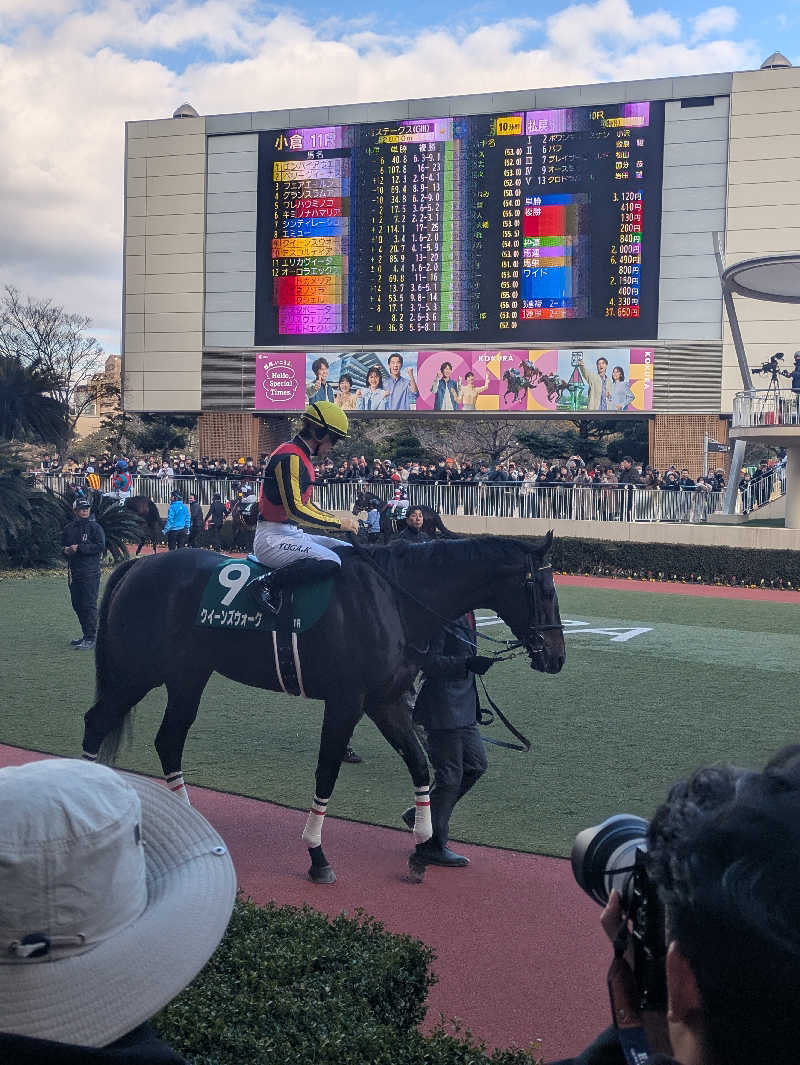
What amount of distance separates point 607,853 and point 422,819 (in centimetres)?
409

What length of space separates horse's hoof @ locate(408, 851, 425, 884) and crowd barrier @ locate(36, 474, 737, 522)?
18.5m

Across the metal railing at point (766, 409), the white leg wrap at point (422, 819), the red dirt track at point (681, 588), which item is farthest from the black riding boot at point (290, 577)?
the metal railing at point (766, 409)

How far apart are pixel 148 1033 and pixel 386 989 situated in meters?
2.00

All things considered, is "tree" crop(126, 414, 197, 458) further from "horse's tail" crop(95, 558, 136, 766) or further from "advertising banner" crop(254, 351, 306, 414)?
"horse's tail" crop(95, 558, 136, 766)

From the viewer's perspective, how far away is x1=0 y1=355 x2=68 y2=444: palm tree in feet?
71.5

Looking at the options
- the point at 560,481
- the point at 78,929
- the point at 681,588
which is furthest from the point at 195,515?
the point at 78,929

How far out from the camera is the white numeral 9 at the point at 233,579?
5.89m

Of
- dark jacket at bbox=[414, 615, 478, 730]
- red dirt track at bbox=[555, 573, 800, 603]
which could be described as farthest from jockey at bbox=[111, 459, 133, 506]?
dark jacket at bbox=[414, 615, 478, 730]

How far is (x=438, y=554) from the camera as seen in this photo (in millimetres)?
5867

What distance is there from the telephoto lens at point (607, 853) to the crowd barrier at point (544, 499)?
22099mm

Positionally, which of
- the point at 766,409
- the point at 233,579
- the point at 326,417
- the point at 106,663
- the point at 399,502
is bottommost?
the point at 106,663

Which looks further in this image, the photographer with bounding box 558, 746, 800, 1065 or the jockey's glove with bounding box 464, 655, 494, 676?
the jockey's glove with bounding box 464, 655, 494, 676

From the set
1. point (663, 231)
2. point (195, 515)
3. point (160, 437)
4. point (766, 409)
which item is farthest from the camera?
point (160, 437)

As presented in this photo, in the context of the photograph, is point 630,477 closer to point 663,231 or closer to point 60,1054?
point 663,231
